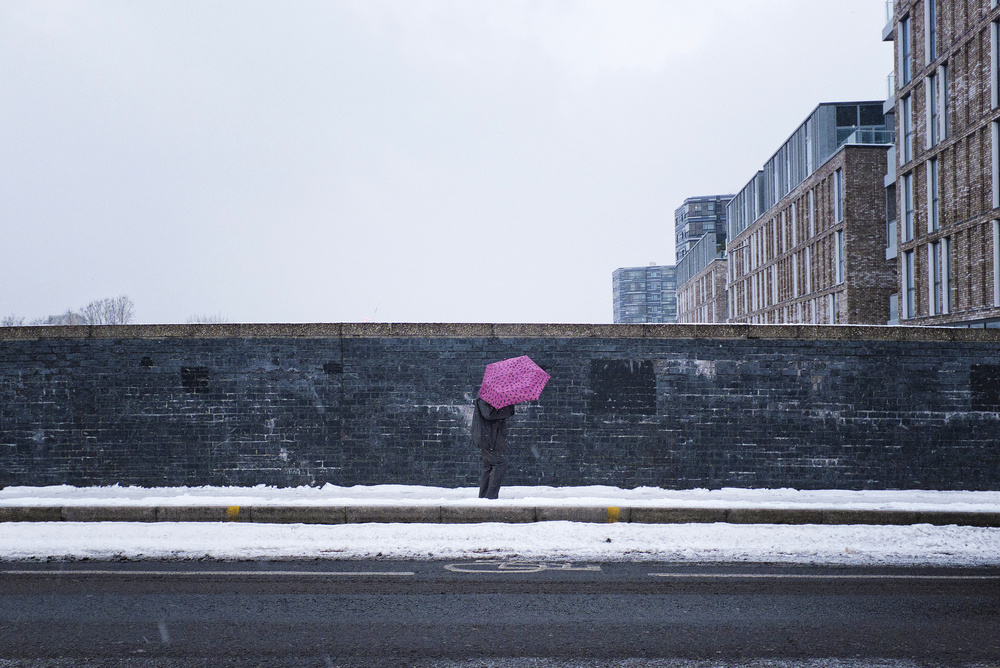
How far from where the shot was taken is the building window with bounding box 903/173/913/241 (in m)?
31.8

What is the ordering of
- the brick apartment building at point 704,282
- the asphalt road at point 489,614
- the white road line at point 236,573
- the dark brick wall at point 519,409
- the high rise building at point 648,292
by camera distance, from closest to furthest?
the asphalt road at point 489,614
the white road line at point 236,573
the dark brick wall at point 519,409
the brick apartment building at point 704,282
the high rise building at point 648,292

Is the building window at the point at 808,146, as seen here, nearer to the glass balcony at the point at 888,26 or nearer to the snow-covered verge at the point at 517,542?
the glass balcony at the point at 888,26

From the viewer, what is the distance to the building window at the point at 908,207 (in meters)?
31.8

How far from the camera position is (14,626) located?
504cm

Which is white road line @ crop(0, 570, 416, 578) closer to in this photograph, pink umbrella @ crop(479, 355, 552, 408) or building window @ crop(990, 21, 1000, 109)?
pink umbrella @ crop(479, 355, 552, 408)

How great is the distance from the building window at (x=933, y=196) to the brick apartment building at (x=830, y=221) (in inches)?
364

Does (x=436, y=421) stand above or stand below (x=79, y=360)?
below

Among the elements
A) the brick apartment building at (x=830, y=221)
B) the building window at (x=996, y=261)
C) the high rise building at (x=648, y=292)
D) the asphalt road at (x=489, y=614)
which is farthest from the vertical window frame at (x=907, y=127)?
the high rise building at (x=648, y=292)

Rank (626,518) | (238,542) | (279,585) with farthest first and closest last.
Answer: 1. (626,518)
2. (238,542)
3. (279,585)

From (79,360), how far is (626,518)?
828cm

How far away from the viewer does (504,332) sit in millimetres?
11055

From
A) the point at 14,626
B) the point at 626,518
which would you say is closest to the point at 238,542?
the point at 14,626

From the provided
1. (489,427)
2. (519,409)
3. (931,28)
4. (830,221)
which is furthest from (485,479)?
(830,221)

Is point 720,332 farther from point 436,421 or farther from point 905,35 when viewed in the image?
point 905,35
